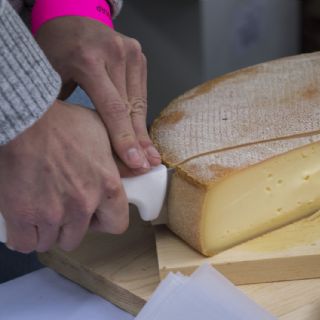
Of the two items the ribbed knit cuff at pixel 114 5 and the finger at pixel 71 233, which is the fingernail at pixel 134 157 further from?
the ribbed knit cuff at pixel 114 5

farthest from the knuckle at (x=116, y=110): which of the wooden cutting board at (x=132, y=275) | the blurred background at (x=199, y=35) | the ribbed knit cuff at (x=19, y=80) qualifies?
the blurred background at (x=199, y=35)

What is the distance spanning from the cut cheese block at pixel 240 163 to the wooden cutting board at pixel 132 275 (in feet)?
0.22

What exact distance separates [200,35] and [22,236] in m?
1.35

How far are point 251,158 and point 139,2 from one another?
136 cm

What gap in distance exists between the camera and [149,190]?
2.62 feet

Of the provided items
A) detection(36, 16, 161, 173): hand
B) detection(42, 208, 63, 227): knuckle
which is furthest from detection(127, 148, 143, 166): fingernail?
detection(42, 208, 63, 227): knuckle

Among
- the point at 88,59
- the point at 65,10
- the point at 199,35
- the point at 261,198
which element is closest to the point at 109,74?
the point at 88,59

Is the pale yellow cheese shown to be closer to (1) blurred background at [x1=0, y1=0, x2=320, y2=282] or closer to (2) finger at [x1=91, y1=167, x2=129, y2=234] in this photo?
(2) finger at [x1=91, y1=167, x2=129, y2=234]

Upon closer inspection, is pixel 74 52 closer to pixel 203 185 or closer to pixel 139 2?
pixel 203 185

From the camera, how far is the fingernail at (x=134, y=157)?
761 millimetres

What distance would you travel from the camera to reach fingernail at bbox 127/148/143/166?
2.50ft

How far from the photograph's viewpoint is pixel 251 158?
82 cm

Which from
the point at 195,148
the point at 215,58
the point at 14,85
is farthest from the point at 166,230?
the point at 215,58

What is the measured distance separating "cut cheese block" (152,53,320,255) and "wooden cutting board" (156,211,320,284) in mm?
20
